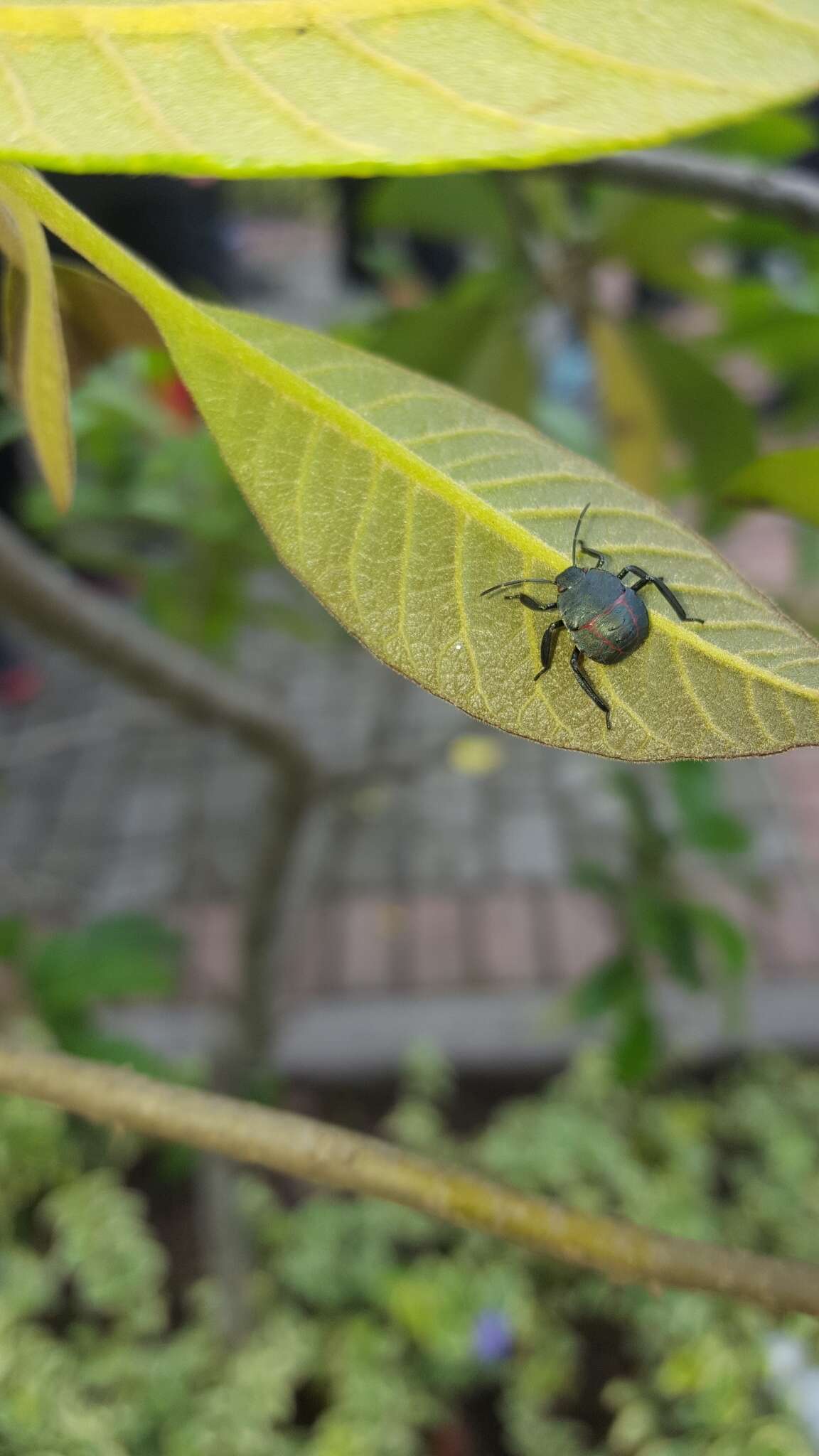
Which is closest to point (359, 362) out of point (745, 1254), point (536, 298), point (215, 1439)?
point (745, 1254)

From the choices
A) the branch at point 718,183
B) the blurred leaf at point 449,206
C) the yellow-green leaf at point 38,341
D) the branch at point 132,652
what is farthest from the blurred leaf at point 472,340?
the yellow-green leaf at point 38,341

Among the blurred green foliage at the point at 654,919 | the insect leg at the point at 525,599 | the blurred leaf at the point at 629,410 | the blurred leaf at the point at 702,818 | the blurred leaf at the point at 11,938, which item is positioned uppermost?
the insect leg at the point at 525,599

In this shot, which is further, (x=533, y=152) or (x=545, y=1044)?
(x=545, y=1044)

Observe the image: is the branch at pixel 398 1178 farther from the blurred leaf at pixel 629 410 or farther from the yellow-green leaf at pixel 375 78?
the blurred leaf at pixel 629 410

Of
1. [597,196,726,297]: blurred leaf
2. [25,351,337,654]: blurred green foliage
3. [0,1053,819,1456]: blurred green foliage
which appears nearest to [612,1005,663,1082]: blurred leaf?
[0,1053,819,1456]: blurred green foliage

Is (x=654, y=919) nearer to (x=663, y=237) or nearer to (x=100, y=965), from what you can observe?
(x=100, y=965)

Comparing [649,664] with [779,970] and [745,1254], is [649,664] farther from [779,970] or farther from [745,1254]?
[779,970]
